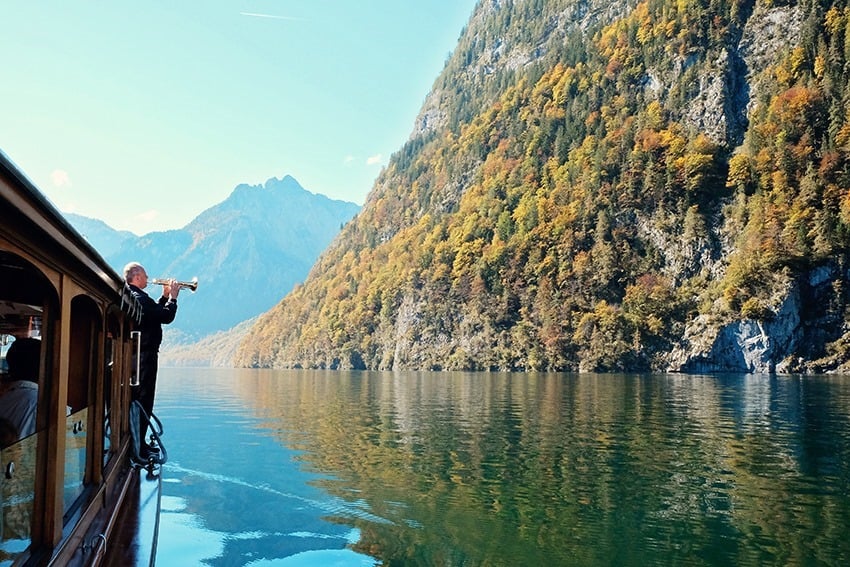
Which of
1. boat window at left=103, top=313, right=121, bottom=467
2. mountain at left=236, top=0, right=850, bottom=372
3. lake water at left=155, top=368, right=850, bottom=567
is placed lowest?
lake water at left=155, top=368, right=850, bottom=567

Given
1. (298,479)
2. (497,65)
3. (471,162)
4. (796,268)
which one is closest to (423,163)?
(471,162)

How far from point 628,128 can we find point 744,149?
890 inches

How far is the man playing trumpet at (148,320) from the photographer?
10625mm

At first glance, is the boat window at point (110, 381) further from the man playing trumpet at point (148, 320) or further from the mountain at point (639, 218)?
the mountain at point (639, 218)

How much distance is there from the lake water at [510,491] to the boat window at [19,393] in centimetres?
503

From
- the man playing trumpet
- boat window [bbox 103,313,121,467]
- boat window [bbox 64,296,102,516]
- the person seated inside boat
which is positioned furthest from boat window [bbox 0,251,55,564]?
the man playing trumpet

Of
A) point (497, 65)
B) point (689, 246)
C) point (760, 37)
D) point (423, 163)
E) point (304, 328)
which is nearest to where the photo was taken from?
point (689, 246)

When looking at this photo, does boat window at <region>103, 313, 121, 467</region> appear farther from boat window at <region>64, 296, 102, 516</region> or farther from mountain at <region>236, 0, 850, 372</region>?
mountain at <region>236, 0, 850, 372</region>

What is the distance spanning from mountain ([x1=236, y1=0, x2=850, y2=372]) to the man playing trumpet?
82.1 metres

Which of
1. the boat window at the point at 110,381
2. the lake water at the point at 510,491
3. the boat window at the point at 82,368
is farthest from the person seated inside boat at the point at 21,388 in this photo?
the lake water at the point at 510,491

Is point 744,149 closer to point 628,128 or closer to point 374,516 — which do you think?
point 628,128

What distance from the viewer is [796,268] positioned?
83.7 meters

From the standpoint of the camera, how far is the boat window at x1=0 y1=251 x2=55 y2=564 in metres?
3.89

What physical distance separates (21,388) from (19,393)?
0.10m
